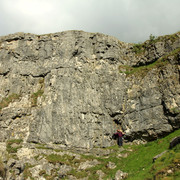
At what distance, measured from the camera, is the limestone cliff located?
23.7 metres

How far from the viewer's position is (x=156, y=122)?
23.2 metres

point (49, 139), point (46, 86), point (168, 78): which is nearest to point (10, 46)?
point (46, 86)

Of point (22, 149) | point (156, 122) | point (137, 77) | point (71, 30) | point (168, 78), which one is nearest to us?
point (22, 149)

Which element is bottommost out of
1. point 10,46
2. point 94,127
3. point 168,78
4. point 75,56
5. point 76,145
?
point 76,145

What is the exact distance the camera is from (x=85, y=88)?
2683 centimetres

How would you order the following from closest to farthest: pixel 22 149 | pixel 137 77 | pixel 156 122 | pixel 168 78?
1. pixel 22 149
2. pixel 156 122
3. pixel 168 78
4. pixel 137 77

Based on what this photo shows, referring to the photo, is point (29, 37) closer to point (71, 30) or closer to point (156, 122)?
point (71, 30)

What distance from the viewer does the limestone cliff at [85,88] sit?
2373cm

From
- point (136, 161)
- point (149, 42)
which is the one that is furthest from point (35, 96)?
point (149, 42)

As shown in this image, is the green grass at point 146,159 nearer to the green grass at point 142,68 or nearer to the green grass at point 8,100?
the green grass at point 142,68

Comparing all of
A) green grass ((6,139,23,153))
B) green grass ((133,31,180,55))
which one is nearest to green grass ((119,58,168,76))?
green grass ((133,31,180,55))

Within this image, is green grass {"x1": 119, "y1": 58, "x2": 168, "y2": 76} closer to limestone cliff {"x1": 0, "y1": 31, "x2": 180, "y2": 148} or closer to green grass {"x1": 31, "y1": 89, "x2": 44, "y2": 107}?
limestone cliff {"x1": 0, "y1": 31, "x2": 180, "y2": 148}

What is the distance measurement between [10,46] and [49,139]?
16.9 m

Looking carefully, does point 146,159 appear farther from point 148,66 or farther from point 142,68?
point 148,66
